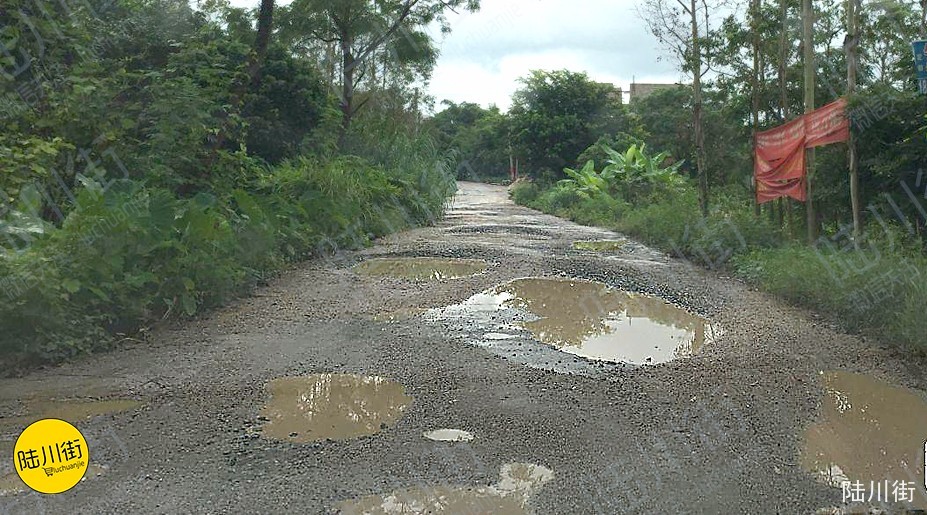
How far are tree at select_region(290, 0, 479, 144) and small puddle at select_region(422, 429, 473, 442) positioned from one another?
1598cm

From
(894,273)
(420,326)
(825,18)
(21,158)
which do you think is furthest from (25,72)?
(825,18)

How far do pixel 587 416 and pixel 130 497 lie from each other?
235 cm

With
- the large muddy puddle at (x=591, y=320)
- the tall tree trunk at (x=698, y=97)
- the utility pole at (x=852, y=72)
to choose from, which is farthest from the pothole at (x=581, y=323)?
the tall tree trunk at (x=698, y=97)

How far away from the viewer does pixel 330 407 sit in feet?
14.5

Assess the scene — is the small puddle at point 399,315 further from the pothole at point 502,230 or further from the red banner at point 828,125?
the pothole at point 502,230

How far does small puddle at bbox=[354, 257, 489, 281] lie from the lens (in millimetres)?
9723

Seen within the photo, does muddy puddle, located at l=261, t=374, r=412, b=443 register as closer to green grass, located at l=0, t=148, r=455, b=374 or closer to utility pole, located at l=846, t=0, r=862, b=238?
green grass, located at l=0, t=148, r=455, b=374

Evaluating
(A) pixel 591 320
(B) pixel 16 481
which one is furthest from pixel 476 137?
(B) pixel 16 481

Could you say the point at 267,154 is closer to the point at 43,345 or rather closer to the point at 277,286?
the point at 277,286

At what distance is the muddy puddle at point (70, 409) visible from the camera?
163 inches

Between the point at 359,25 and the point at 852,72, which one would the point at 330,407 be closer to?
the point at 852,72

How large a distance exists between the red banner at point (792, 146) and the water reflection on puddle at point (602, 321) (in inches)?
103

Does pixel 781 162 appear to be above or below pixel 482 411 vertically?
above

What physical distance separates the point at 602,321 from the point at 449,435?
345 centimetres
